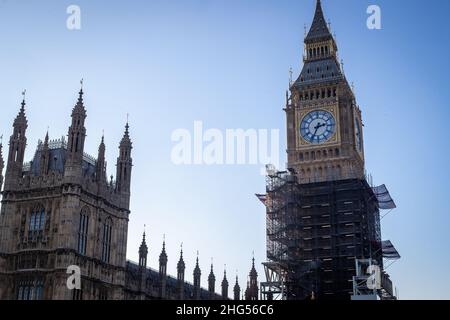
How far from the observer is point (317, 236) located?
94375 millimetres

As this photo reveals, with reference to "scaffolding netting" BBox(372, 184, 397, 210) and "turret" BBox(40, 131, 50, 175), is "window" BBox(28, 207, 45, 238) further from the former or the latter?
"scaffolding netting" BBox(372, 184, 397, 210)

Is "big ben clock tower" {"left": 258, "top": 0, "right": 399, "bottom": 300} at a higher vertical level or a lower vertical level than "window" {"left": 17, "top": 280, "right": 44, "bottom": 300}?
higher

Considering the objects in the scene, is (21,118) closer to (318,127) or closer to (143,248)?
(143,248)

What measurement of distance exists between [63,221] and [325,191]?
40.8 meters

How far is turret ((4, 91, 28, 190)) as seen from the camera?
72.6m

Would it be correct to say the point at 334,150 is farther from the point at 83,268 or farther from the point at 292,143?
the point at 83,268

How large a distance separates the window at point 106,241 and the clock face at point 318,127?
3756 cm

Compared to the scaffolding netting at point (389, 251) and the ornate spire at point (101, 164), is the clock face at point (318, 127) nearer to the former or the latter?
the scaffolding netting at point (389, 251)

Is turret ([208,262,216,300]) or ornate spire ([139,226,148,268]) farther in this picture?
turret ([208,262,216,300])

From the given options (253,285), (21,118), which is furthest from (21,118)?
(253,285)

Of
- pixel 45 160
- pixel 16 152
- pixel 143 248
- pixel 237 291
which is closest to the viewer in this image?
pixel 45 160

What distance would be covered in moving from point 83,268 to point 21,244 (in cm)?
686

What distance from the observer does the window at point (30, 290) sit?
6744 centimetres

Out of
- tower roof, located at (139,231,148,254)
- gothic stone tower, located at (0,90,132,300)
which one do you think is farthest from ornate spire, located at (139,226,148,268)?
gothic stone tower, located at (0,90,132,300)
